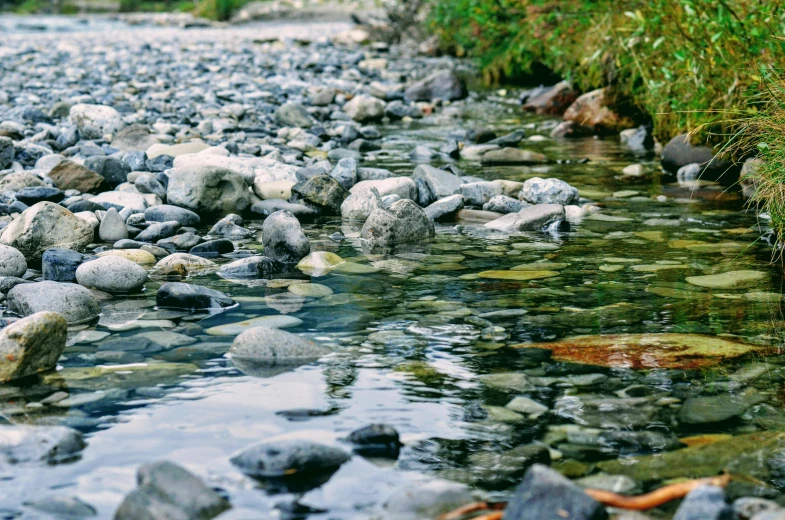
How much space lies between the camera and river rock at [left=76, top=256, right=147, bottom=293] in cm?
339

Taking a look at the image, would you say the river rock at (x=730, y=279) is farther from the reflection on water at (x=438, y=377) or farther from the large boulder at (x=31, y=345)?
the large boulder at (x=31, y=345)

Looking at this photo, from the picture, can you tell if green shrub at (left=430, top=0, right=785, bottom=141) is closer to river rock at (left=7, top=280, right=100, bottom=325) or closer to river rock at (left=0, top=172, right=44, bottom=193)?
river rock at (left=7, top=280, right=100, bottom=325)

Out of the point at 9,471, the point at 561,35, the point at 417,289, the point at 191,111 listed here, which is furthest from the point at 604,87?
the point at 9,471

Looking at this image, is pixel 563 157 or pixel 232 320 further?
pixel 563 157

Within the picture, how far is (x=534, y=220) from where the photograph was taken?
181 inches

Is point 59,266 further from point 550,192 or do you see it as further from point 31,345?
point 550,192

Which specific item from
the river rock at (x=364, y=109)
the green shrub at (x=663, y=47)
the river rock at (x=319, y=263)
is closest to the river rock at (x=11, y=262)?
the river rock at (x=319, y=263)

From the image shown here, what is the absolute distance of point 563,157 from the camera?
685 cm

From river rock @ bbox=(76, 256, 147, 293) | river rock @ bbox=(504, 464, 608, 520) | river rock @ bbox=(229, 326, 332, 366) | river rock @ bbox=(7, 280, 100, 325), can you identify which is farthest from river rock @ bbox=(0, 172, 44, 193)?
river rock @ bbox=(504, 464, 608, 520)

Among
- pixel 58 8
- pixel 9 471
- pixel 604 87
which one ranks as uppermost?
pixel 58 8

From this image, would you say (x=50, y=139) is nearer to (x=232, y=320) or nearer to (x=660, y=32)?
(x=232, y=320)

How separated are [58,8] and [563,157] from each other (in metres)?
37.8

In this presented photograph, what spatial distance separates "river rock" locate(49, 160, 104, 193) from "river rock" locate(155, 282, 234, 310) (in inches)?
83.3

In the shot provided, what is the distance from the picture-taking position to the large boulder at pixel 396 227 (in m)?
4.30
